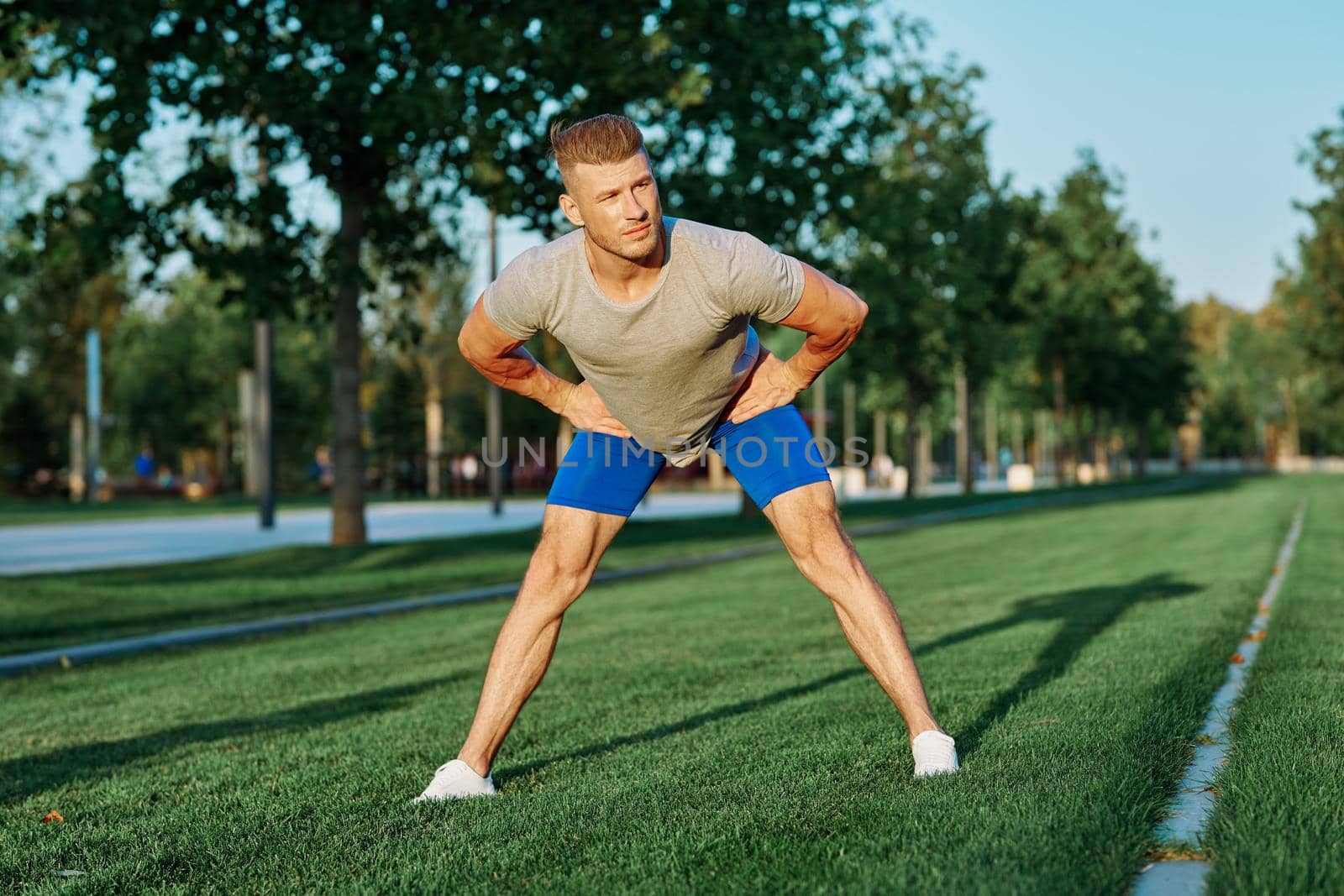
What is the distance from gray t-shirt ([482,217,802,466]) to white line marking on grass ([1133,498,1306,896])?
1.83 m

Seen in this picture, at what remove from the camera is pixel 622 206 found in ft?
12.9

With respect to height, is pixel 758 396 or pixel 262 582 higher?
pixel 758 396

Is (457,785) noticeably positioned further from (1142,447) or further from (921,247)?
(1142,447)

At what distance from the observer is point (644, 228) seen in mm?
3895

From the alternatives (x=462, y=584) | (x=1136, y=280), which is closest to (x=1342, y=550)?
(x=462, y=584)

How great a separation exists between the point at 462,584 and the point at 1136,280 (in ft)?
155

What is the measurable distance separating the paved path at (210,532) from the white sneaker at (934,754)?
8.14m

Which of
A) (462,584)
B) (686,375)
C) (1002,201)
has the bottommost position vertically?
(462,584)

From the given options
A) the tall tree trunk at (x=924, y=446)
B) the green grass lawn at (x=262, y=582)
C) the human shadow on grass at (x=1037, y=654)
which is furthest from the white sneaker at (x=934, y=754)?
the tall tree trunk at (x=924, y=446)

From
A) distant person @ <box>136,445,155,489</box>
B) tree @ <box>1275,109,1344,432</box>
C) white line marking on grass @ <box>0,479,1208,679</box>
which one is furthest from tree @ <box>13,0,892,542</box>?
distant person @ <box>136,445,155,489</box>

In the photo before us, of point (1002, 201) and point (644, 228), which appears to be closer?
point (644, 228)

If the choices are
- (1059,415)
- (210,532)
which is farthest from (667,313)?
(1059,415)

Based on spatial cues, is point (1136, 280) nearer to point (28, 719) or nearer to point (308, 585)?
point (308, 585)

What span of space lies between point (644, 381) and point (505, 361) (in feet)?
1.93
